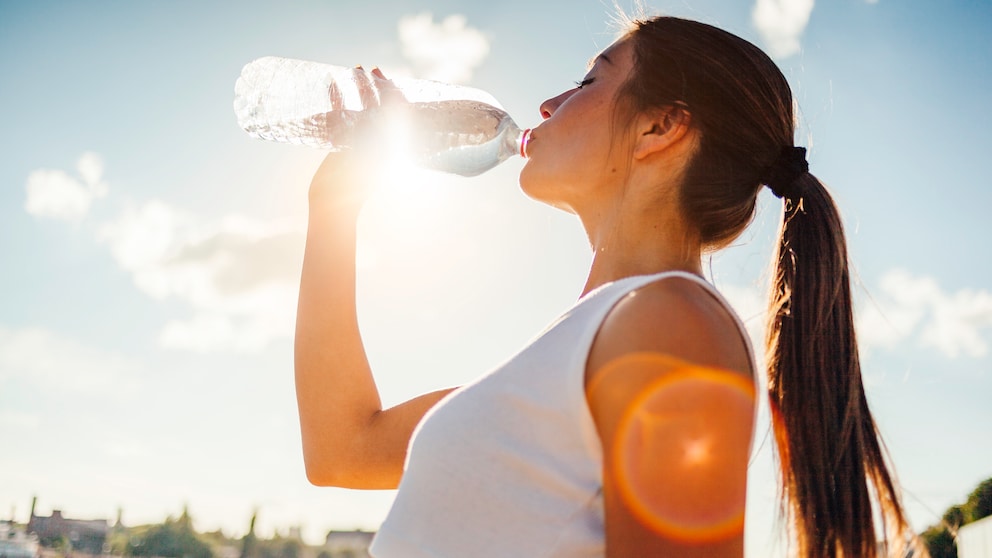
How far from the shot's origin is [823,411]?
1415mm

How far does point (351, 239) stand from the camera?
2137 mm

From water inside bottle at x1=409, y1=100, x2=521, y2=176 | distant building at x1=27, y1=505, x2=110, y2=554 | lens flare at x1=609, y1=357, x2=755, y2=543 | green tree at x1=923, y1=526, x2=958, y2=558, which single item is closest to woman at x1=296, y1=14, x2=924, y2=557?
lens flare at x1=609, y1=357, x2=755, y2=543

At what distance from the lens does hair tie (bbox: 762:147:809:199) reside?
1788mm

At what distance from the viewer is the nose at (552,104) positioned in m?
2.02

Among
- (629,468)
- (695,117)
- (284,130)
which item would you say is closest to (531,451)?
(629,468)

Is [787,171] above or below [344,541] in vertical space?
above

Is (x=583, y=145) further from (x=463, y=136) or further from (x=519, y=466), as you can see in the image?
(x=463, y=136)

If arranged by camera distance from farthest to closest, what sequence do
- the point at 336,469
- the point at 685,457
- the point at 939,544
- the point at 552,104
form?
the point at 939,544 → the point at 552,104 → the point at 336,469 → the point at 685,457

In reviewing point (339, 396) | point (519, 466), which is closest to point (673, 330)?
point (519, 466)

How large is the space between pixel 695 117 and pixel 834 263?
0.43m

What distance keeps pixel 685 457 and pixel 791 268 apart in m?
0.77

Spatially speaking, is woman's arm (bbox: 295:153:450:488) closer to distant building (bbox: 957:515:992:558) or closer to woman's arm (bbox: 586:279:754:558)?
woman's arm (bbox: 586:279:754:558)

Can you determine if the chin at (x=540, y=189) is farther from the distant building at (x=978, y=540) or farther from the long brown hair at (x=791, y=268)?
the distant building at (x=978, y=540)

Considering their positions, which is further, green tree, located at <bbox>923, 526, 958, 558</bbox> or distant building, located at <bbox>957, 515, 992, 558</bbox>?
green tree, located at <bbox>923, 526, 958, 558</bbox>
